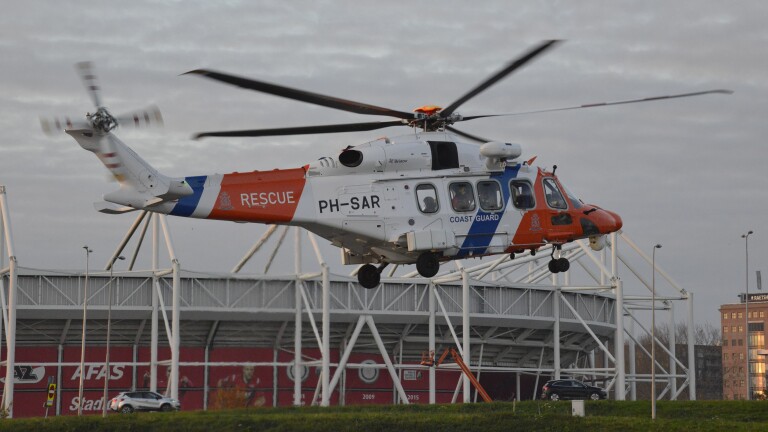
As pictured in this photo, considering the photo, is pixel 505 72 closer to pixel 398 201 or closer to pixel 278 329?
pixel 398 201

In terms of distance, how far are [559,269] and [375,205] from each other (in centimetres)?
709

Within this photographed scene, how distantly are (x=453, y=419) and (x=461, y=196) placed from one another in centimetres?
1567

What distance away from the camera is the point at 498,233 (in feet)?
120

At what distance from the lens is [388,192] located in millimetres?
35406

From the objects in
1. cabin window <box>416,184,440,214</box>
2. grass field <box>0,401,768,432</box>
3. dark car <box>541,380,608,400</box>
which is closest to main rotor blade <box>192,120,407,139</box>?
cabin window <box>416,184,440,214</box>

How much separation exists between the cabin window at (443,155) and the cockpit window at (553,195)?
3.57 metres

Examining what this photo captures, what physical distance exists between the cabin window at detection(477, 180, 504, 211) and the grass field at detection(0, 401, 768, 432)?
13.8m

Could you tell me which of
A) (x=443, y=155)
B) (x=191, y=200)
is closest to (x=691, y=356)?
(x=443, y=155)

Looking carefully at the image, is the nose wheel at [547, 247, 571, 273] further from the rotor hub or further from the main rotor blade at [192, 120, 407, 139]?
the rotor hub

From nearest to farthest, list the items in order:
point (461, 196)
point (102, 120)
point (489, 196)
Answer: point (102, 120), point (461, 196), point (489, 196)

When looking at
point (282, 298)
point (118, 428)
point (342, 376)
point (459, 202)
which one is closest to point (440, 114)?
point (459, 202)

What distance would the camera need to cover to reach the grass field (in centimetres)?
4753

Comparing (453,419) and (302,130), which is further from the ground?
(302,130)

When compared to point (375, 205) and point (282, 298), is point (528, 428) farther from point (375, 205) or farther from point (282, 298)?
point (282, 298)
